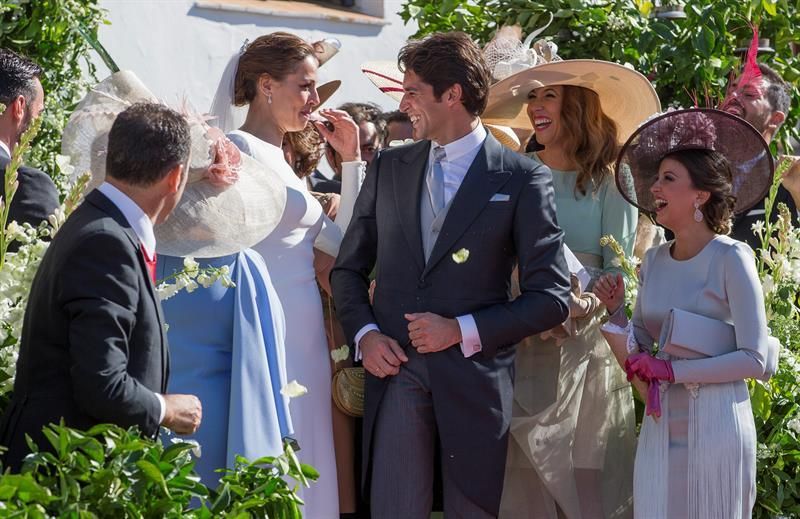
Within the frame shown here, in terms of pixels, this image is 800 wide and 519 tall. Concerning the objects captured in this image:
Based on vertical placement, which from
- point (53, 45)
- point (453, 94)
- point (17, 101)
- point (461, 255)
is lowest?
point (461, 255)

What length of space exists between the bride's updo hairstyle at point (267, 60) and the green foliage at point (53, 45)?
1725mm

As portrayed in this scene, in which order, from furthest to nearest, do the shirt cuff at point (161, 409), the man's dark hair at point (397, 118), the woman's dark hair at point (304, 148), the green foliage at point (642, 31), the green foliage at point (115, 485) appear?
the man's dark hair at point (397, 118) → the green foliage at point (642, 31) → the woman's dark hair at point (304, 148) → the shirt cuff at point (161, 409) → the green foliage at point (115, 485)

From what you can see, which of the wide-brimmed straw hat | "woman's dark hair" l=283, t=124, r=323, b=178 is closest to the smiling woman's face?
the wide-brimmed straw hat

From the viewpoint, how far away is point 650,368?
14.4ft

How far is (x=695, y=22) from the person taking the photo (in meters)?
7.04

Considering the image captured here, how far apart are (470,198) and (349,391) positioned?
2.79 feet

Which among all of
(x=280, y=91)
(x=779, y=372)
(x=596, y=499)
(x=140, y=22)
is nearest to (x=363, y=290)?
(x=280, y=91)

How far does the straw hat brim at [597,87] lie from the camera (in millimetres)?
5211

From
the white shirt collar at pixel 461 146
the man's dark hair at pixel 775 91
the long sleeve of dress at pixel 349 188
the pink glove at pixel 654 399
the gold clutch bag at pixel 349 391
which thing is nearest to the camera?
the pink glove at pixel 654 399

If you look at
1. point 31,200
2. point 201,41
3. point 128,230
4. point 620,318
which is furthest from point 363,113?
point 128,230

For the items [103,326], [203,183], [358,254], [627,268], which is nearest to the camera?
[103,326]

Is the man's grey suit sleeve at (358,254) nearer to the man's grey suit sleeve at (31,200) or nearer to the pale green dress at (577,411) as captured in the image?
the pale green dress at (577,411)

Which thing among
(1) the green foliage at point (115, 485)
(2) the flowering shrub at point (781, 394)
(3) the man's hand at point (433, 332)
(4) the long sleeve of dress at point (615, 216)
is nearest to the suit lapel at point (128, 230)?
(1) the green foliage at point (115, 485)

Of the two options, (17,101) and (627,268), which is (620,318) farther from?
(17,101)
